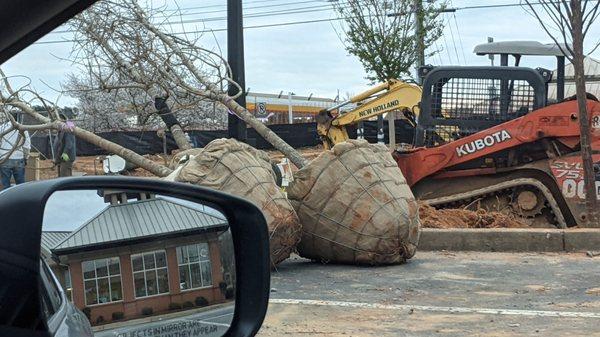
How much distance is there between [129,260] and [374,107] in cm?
1213

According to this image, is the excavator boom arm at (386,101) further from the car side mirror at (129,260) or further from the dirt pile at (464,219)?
the car side mirror at (129,260)

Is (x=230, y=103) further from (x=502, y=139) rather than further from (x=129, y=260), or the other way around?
(x=129, y=260)

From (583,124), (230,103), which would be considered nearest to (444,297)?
(583,124)

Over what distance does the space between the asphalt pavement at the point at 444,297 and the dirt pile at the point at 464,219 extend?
1.29m

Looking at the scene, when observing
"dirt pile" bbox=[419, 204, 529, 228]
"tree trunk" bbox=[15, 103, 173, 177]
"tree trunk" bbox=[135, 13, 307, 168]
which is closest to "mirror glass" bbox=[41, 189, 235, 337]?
"tree trunk" bbox=[15, 103, 173, 177]

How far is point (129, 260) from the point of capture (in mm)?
1692

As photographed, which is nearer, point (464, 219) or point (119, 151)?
point (119, 151)

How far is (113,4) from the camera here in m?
9.45

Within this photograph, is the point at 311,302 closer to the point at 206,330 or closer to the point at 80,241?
the point at 206,330

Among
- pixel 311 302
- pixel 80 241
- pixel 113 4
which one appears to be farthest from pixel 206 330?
pixel 113 4

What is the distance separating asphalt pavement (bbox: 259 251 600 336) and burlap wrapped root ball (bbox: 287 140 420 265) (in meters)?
0.21

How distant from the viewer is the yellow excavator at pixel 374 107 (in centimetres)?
1334

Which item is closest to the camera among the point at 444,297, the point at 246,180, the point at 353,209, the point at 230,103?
the point at 444,297

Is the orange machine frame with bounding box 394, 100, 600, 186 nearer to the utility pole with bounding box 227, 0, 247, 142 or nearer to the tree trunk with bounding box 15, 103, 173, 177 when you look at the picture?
the utility pole with bounding box 227, 0, 247, 142
